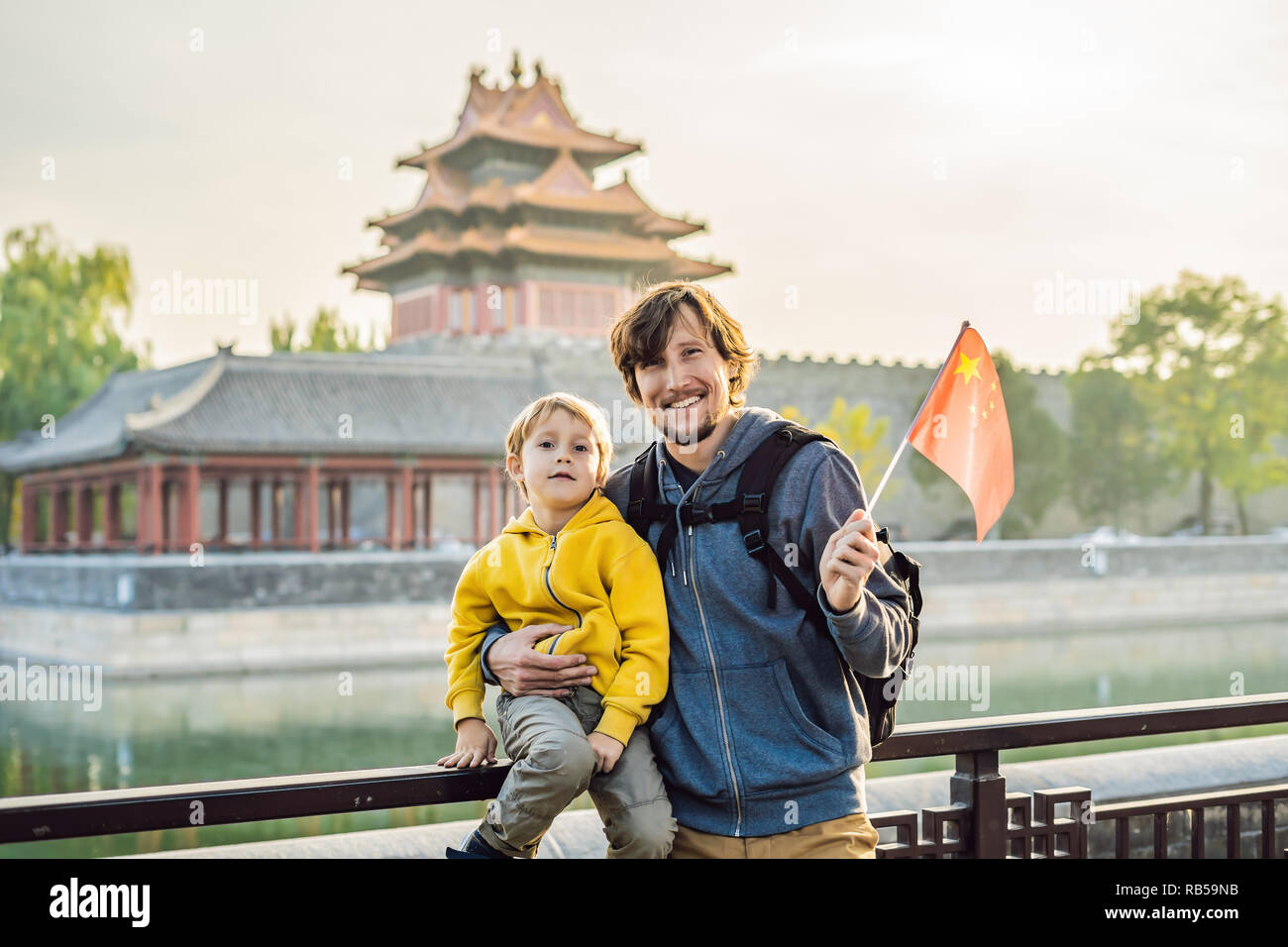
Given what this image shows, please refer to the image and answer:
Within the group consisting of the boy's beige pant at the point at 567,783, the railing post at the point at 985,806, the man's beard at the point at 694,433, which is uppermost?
the man's beard at the point at 694,433

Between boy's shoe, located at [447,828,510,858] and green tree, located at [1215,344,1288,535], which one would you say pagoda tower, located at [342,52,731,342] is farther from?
boy's shoe, located at [447,828,510,858]

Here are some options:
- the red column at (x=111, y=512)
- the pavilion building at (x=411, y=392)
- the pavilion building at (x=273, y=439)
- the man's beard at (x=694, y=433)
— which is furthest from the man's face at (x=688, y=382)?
the red column at (x=111, y=512)

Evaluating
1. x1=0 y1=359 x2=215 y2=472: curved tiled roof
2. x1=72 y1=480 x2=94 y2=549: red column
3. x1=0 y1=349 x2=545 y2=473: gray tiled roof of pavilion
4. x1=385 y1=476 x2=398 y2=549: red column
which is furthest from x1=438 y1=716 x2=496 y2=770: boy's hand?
x1=72 y1=480 x2=94 y2=549: red column

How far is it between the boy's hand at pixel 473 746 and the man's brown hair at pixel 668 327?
501mm

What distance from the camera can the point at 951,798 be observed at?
208cm

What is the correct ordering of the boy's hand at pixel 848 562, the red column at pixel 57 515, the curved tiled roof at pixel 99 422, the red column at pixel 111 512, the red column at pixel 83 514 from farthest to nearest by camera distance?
1. the red column at pixel 57 515
2. the red column at pixel 83 514
3. the red column at pixel 111 512
4. the curved tiled roof at pixel 99 422
5. the boy's hand at pixel 848 562

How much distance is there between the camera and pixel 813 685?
65.5 inches

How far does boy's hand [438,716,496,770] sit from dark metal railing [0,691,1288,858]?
25mm

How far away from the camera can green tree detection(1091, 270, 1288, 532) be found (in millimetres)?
23828

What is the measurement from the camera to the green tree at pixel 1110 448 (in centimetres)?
2412

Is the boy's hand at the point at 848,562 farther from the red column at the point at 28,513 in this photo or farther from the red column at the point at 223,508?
the red column at the point at 28,513

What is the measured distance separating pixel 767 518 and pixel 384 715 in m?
10.5
